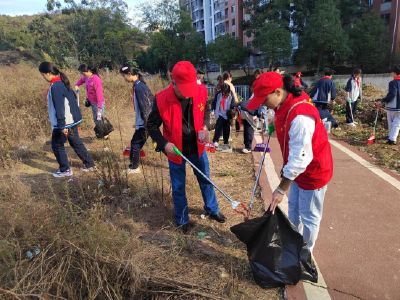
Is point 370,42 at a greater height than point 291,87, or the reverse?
point 370,42

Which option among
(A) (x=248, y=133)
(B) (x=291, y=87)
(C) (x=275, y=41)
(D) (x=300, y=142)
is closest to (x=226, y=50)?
(C) (x=275, y=41)

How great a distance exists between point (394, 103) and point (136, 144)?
5472mm

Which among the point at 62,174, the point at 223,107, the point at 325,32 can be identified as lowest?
the point at 62,174

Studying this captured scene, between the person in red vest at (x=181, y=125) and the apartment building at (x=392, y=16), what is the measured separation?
32.4 meters

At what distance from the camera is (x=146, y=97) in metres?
4.04

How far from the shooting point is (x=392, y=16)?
2697 cm

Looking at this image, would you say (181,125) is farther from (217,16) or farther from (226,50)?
(217,16)

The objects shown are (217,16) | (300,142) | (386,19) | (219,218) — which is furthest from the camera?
(217,16)

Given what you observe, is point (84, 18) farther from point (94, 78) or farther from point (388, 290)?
point (388, 290)

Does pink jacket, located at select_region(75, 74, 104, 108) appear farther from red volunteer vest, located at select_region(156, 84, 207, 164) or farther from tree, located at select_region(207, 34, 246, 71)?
tree, located at select_region(207, 34, 246, 71)

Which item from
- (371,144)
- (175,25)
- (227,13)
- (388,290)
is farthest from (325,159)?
(227,13)

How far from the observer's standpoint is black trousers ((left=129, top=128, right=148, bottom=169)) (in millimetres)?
4457

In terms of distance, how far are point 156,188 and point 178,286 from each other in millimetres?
1820

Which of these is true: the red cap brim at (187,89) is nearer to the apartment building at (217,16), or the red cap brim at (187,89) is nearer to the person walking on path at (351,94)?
the person walking on path at (351,94)
